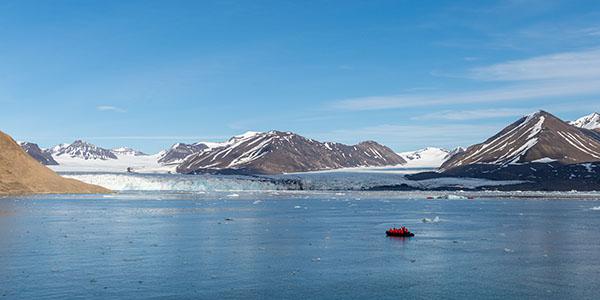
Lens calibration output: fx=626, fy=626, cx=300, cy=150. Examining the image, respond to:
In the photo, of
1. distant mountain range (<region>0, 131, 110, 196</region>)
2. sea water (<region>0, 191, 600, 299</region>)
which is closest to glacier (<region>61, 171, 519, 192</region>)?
distant mountain range (<region>0, 131, 110, 196</region>)

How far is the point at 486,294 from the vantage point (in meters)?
20.8

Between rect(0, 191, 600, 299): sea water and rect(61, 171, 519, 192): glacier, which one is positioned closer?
rect(0, 191, 600, 299): sea water

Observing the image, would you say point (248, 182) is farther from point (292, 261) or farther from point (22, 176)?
point (292, 261)

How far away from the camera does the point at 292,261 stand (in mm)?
28047

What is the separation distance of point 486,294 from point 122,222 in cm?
3372

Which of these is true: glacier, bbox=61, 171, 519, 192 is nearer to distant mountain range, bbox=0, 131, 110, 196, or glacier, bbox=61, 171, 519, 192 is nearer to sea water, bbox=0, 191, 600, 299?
distant mountain range, bbox=0, 131, 110, 196

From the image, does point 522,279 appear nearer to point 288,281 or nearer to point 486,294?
point 486,294

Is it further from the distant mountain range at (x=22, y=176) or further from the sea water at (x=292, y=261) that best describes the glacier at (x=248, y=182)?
the sea water at (x=292, y=261)

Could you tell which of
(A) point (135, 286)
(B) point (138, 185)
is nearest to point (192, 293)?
(A) point (135, 286)

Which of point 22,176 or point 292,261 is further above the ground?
point 22,176

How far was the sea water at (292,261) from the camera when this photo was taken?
69.6 feet

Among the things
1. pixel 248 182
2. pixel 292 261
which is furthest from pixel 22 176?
pixel 292 261

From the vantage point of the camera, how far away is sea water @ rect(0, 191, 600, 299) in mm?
21203

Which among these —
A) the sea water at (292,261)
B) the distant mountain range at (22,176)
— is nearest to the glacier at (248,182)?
the distant mountain range at (22,176)
